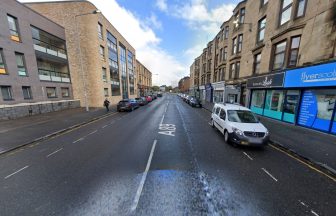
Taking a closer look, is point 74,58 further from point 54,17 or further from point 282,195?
point 282,195

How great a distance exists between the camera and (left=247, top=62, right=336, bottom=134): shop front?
7.75 metres

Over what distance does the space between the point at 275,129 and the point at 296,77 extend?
3.93 meters

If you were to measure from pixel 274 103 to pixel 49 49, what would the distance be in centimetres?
2553

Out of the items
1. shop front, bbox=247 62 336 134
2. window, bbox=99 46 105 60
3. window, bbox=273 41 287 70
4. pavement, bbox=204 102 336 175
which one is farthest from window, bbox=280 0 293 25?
window, bbox=99 46 105 60

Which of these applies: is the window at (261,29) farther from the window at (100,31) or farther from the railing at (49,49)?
the railing at (49,49)

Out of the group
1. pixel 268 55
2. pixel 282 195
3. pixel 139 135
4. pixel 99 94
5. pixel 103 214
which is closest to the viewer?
pixel 103 214

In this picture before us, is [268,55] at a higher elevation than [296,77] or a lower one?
higher

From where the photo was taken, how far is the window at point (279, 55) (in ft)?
35.4

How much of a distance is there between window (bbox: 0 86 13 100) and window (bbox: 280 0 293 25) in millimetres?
24633

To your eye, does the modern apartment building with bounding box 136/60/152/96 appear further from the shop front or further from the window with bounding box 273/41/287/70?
the shop front

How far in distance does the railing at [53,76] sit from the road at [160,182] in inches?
543

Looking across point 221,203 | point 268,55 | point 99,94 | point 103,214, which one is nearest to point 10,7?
point 99,94

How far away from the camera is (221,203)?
3.13 m

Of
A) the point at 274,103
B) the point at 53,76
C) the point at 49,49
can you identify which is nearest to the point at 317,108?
the point at 274,103
